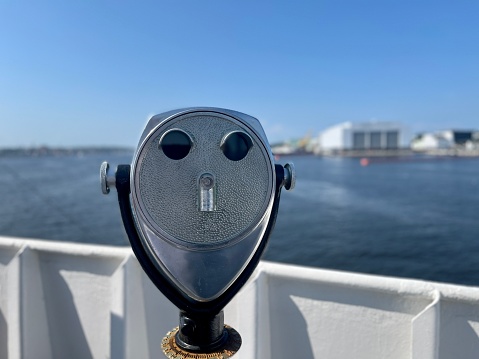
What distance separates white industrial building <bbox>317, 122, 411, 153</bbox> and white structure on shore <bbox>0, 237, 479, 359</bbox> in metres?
86.3

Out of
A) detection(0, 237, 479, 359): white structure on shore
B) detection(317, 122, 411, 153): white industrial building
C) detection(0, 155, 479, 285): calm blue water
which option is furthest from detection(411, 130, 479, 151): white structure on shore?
detection(0, 237, 479, 359): white structure on shore

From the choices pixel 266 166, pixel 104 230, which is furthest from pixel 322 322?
pixel 104 230

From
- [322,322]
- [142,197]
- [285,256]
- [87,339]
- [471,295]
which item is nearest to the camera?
[142,197]

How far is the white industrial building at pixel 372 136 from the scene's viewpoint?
8350 centimetres

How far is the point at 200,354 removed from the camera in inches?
40.0

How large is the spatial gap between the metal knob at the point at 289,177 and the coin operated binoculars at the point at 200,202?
79 millimetres

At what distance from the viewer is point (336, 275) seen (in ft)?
5.62

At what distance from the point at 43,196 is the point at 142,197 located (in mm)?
25721

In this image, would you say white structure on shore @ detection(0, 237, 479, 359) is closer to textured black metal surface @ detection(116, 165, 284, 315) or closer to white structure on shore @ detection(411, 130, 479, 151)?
textured black metal surface @ detection(116, 165, 284, 315)

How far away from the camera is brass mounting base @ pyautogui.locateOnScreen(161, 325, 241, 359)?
1.01m

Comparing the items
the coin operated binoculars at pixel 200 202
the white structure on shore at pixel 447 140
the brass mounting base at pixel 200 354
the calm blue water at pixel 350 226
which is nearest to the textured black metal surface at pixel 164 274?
the coin operated binoculars at pixel 200 202

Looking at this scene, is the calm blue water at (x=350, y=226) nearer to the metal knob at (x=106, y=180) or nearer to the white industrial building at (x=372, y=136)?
the metal knob at (x=106, y=180)

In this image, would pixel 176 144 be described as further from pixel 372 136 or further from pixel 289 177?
pixel 372 136

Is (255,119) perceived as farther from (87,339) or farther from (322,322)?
(87,339)
